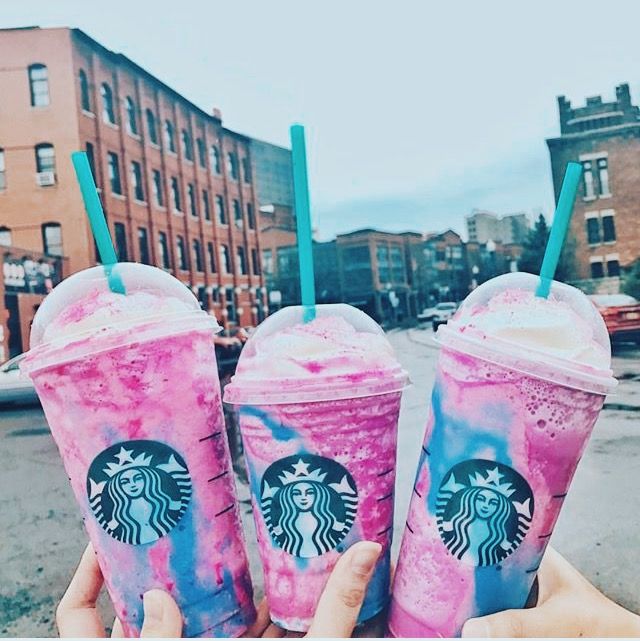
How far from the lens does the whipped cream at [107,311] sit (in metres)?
0.67

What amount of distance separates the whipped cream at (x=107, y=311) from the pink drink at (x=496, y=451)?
1.05 feet

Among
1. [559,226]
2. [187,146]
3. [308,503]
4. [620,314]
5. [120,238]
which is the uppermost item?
[187,146]

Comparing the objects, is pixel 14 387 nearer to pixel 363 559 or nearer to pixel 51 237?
pixel 51 237

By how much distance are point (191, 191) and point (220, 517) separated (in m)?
1.04

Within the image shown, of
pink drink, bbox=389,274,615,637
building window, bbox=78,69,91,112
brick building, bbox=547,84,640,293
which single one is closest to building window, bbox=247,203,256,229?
building window, bbox=78,69,91,112

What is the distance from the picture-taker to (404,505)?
1.29 m

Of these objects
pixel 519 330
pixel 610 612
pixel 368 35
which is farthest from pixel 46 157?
pixel 610 612

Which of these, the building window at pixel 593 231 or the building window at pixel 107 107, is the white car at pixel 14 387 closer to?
the building window at pixel 107 107

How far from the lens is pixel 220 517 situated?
2.30ft

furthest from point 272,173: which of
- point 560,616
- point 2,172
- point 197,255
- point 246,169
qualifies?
point 560,616

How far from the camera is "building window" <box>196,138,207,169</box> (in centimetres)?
151

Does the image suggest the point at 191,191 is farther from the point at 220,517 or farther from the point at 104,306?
the point at 220,517

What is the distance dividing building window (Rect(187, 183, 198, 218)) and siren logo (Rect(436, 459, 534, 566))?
1.09m

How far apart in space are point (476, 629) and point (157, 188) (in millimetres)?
1209
